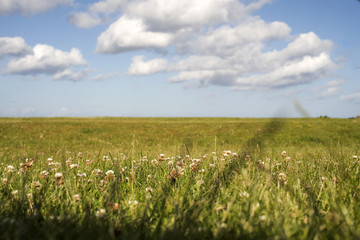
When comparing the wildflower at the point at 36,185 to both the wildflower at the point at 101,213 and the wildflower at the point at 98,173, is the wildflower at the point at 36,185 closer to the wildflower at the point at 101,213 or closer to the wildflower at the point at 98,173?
the wildflower at the point at 98,173

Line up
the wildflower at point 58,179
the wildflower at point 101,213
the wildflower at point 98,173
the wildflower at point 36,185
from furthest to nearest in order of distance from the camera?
the wildflower at point 98,173
the wildflower at point 36,185
the wildflower at point 58,179
the wildflower at point 101,213

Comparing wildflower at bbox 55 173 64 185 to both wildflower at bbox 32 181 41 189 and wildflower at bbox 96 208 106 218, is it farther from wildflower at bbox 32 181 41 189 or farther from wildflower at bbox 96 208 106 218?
wildflower at bbox 96 208 106 218

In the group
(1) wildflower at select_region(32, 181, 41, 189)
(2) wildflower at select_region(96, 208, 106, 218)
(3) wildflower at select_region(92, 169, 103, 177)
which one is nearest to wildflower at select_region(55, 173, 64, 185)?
(1) wildflower at select_region(32, 181, 41, 189)

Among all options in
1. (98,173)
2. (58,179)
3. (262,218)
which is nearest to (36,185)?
(58,179)

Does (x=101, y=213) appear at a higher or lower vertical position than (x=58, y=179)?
lower

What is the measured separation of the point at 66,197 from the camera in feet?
10.7

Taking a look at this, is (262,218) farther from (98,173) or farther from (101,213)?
(98,173)

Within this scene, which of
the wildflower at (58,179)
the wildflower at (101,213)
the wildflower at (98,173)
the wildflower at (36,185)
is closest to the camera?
the wildflower at (101,213)

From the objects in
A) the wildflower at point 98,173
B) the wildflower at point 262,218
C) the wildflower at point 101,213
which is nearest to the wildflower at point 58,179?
the wildflower at point 98,173

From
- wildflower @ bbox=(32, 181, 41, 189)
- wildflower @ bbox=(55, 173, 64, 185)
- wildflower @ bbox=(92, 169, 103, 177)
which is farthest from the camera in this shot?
wildflower @ bbox=(92, 169, 103, 177)

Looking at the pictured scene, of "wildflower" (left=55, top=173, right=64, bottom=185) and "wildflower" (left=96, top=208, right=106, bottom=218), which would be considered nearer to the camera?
"wildflower" (left=96, top=208, right=106, bottom=218)

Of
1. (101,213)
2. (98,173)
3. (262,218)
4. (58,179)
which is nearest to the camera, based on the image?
(262,218)

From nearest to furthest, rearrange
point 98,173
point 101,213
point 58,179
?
point 101,213 < point 58,179 < point 98,173

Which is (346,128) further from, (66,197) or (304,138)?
(66,197)
